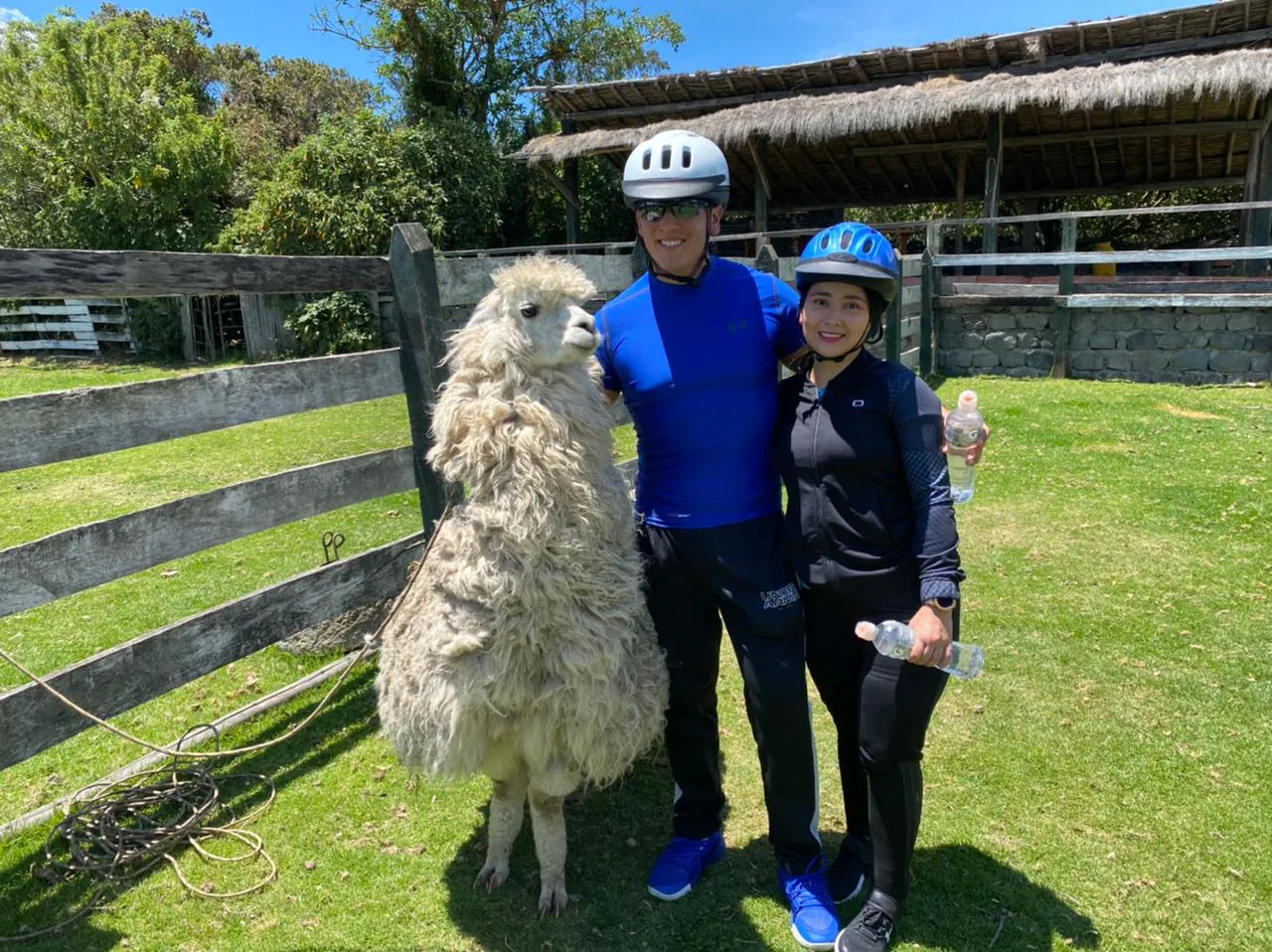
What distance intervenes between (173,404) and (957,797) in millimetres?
3303

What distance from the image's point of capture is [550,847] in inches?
109

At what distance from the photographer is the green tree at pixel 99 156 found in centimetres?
1931

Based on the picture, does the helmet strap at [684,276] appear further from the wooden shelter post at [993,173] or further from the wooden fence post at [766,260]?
the wooden shelter post at [993,173]

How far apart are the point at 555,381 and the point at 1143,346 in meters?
10.7

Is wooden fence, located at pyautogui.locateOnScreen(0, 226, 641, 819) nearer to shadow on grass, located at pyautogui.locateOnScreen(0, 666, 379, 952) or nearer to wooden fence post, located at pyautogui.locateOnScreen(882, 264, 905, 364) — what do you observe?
shadow on grass, located at pyautogui.locateOnScreen(0, 666, 379, 952)

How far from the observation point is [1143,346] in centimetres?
1088

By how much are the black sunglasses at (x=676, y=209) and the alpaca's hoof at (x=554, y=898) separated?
6.91 feet

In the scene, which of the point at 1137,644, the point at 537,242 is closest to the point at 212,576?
the point at 1137,644

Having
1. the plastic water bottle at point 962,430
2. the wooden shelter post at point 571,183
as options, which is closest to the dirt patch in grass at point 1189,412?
the plastic water bottle at point 962,430

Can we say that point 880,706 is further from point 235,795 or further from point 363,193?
point 363,193

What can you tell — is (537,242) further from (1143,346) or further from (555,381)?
(555,381)

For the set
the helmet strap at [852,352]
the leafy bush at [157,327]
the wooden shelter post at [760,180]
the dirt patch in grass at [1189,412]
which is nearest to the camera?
the helmet strap at [852,352]

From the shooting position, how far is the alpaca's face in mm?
2486

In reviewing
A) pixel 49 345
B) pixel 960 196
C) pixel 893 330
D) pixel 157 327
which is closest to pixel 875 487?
pixel 893 330
